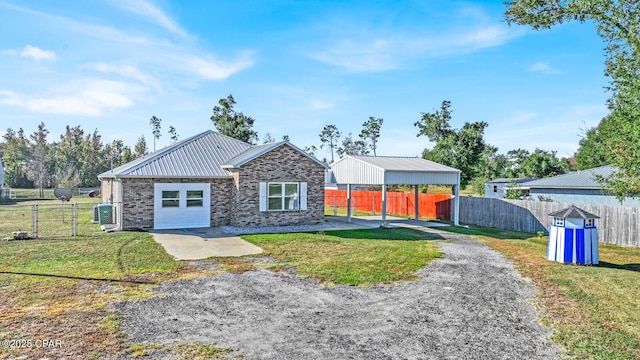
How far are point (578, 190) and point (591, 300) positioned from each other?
51.9 feet

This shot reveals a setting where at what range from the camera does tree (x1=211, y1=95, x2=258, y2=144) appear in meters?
44.7

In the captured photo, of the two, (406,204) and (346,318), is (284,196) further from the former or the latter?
(346,318)

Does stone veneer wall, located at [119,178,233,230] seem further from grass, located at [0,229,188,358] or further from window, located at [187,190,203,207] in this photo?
grass, located at [0,229,188,358]

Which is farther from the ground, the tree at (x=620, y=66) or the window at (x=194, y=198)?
the tree at (x=620, y=66)

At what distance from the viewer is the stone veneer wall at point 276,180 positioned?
1820 centimetres

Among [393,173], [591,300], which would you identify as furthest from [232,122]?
[591,300]

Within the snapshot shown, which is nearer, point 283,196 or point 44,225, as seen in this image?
point 44,225

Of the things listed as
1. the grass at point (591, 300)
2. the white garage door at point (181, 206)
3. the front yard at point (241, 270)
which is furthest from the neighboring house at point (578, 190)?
the white garage door at point (181, 206)

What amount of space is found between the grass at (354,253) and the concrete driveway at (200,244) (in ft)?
2.30

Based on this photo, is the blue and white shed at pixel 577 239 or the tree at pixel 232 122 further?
the tree at pixel 232 122

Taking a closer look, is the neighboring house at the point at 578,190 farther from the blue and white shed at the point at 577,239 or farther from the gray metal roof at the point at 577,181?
the blue and white shed at the point at 577,239

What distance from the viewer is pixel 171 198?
18.1 metres

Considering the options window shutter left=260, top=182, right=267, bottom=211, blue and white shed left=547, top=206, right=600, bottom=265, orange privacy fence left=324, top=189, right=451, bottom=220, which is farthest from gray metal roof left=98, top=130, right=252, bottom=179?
blue and white shed left=547, top=206, right=600, bottom=265

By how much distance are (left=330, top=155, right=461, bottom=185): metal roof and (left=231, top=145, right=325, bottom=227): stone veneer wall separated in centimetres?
255
